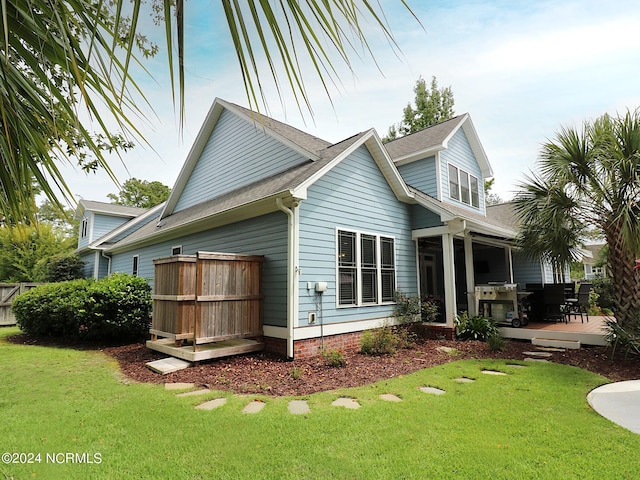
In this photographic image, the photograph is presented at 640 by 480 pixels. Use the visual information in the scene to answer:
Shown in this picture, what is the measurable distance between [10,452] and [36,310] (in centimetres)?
868

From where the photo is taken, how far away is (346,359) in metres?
7.51

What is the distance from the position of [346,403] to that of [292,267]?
3115 millimetres

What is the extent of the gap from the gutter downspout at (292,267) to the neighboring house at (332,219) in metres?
0.02

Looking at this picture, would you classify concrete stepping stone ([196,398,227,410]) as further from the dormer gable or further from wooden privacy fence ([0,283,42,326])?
wooden privacy fence ([0,283,42,326])

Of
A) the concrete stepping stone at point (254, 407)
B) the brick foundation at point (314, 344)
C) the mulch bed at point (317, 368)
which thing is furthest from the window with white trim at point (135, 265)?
the concrete stepping stone at point (254, 407)

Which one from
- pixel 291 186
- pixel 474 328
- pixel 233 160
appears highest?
pixel 233 160

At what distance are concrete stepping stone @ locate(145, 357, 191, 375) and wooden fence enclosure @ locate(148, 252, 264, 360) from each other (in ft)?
A: 1.22

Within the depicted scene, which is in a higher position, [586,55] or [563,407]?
[586,55]

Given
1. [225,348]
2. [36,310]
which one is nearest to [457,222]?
[225,348]

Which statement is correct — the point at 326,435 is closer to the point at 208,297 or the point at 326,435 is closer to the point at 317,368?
the point at 317,368

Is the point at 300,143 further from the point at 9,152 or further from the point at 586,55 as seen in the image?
the point at 9,152

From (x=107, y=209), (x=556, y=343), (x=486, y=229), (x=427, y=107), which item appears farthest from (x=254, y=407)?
(x=427, y=107)

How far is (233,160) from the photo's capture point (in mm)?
11695

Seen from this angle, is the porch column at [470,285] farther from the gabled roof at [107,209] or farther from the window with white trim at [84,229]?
the window with white trim at [84,229]
